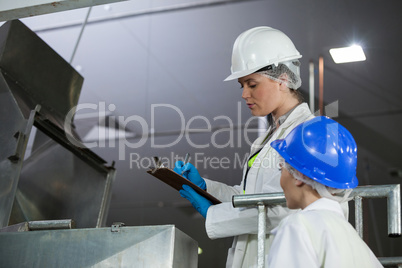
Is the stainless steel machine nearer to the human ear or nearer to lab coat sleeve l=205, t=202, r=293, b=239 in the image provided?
lab coat sleeve l=205, t=202, r=293, b=239

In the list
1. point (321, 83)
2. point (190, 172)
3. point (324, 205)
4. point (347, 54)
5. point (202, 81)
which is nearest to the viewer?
point (324, 205)

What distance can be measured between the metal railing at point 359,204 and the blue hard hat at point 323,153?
0.66 feet

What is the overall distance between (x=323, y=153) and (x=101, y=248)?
2.73ft

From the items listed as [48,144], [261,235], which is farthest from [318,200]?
[48,144]

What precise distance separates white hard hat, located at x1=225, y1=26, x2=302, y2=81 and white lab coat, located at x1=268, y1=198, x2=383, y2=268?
3.42ft

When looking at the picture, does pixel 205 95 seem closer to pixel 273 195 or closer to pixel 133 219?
pixel 133 219

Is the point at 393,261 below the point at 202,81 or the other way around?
below

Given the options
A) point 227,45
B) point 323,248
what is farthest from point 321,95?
point 323,248

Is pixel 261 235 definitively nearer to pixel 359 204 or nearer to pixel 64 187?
pixel 359 204

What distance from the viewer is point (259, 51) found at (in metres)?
2.32

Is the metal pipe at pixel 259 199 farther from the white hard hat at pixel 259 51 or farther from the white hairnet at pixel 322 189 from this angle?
the white hard hat at pixel 259 51

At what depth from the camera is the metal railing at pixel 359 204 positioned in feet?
5.41

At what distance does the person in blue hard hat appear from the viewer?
1.30 metres

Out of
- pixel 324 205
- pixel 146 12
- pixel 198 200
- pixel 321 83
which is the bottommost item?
pixel 324 205
